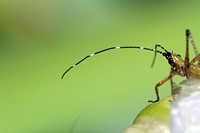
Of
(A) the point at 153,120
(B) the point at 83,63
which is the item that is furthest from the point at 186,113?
(B) the point at 83,63

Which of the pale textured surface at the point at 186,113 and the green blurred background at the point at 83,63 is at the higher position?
the green blurred background at the point at 83,63

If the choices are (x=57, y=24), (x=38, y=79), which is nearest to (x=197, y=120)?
(x=38, y=79)

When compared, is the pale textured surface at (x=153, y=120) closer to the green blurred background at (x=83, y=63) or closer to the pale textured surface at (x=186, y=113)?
the pale textured surface at (x=186, y=113)

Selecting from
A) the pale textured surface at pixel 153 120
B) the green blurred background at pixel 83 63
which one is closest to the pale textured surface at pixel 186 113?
the pale textured surface at pixel 153 120

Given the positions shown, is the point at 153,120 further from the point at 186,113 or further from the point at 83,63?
the point at 83,63

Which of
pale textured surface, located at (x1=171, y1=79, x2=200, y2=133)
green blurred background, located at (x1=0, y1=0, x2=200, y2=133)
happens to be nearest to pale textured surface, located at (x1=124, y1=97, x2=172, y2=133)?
pale textured surface, located at (x1=171, y1=79, x2=200, y2=133)

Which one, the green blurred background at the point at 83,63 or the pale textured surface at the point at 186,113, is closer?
the pale textured surface at the point at 186,113

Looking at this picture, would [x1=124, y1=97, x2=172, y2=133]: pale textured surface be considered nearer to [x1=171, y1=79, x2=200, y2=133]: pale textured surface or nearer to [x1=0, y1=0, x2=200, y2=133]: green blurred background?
[x1=171, y1=79, x2=200, y2=133]: pale textured surface
